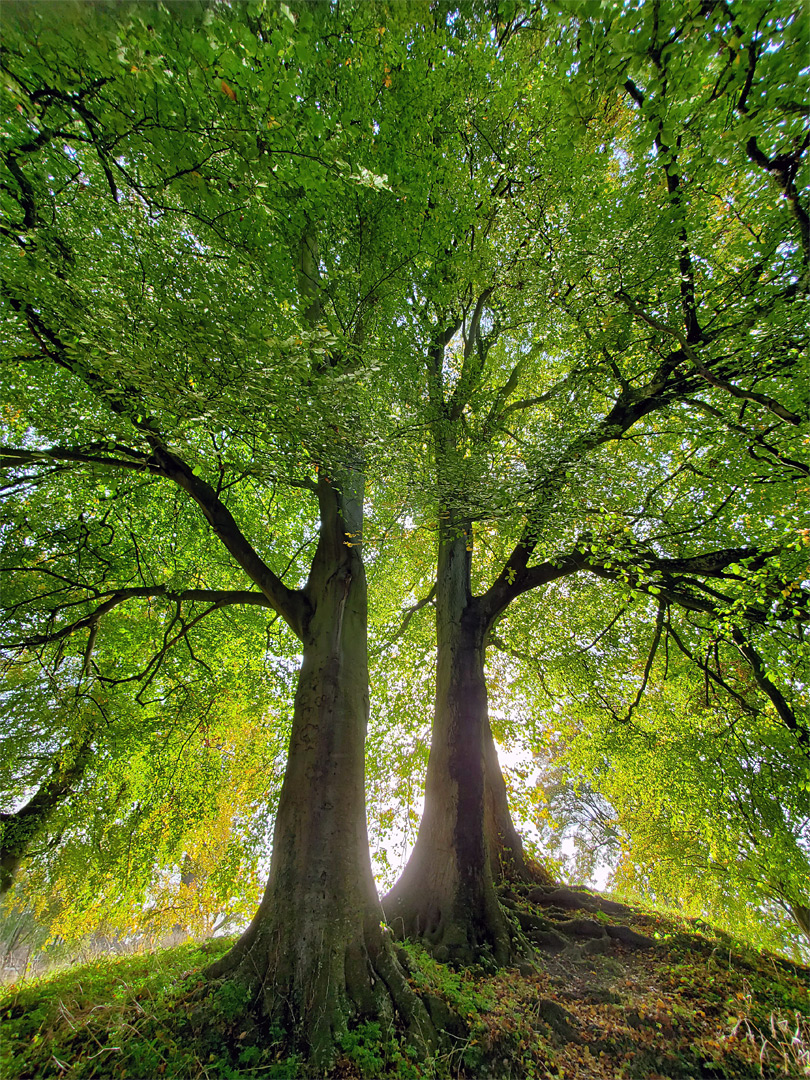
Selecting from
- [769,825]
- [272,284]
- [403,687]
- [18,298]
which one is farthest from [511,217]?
[769,825]

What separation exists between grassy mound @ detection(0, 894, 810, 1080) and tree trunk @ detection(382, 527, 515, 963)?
0.52 meters

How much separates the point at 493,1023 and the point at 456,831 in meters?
2.20

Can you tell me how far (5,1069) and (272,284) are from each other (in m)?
7.00

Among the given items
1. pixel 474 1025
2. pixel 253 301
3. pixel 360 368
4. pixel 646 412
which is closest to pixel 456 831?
pixel 474 1025

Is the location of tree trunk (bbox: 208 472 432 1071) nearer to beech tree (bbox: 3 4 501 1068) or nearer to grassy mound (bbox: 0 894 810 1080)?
beech tree (bbox: 3 4 501 1068)

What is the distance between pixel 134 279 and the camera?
14.0 feet

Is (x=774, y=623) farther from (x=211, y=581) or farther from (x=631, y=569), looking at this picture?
(x=211, y=581)

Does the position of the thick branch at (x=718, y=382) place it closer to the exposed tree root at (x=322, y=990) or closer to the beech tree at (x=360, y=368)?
the beech tree at (x=360, y=368)

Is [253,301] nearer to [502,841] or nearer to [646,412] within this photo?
[646,412]

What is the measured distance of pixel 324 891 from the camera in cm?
398

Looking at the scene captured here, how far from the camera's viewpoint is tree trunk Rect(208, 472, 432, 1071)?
3467 millimetres

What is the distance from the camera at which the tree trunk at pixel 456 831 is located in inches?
214

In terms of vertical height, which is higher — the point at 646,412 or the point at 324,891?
the point at 646,412

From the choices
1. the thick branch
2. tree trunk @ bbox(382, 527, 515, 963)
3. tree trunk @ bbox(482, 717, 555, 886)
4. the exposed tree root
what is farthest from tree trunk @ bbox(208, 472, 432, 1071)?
the thick branch
